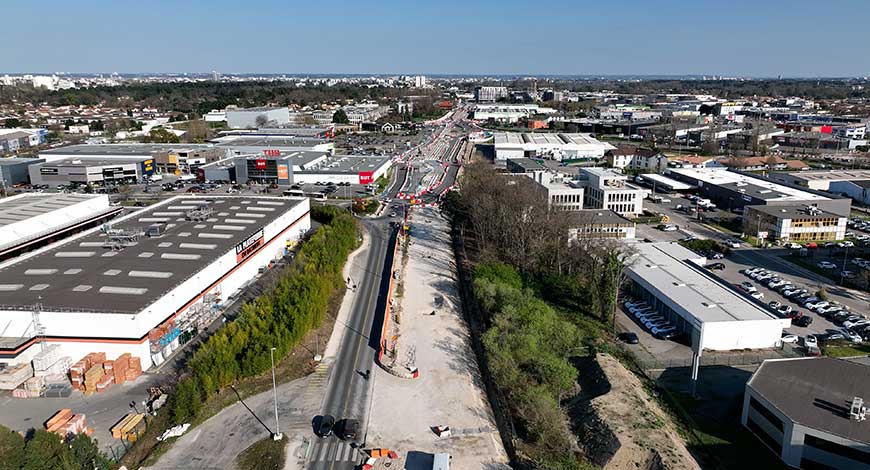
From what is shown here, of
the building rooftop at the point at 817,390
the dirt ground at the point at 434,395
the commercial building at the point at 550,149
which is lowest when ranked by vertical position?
the dirt ground at the point at 434,395

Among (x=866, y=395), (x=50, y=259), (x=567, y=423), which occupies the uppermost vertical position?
(x=50, y=259)

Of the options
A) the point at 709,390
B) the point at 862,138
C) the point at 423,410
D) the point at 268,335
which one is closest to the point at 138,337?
the point at 268,335

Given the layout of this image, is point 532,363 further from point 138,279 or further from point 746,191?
point 746,191

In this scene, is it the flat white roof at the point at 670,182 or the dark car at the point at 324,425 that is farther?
the flat white roof at the point at 670,182

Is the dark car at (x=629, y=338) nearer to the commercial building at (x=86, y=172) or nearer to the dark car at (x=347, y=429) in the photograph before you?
the dark car at (x=347, y=429)

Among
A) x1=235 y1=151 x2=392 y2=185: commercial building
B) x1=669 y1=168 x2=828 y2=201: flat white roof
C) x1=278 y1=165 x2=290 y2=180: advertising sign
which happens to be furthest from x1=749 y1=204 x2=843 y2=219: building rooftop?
x1=278 y1=165 x2=290 y2=180: advertising sign

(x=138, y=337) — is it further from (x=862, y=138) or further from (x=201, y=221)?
(x=862, y=138)

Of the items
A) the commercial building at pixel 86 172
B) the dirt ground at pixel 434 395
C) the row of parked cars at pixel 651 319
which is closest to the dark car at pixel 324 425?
the dirt ground at pixel 434 395
